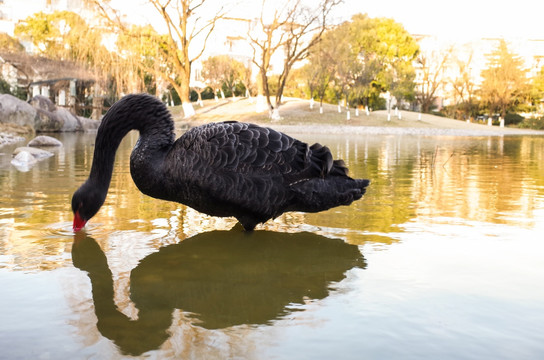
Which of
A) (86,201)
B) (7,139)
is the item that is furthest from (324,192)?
(7,139)

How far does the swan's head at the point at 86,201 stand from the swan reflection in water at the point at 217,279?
0.82ft

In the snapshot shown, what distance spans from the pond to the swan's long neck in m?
0.57

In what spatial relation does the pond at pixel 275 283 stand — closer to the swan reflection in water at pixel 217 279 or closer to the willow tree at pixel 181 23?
the swan reflection in water at pixel 217 279

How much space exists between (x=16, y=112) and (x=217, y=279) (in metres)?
20.3

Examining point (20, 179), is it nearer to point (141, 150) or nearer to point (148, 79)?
point (141, 150)

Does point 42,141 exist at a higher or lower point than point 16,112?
lower

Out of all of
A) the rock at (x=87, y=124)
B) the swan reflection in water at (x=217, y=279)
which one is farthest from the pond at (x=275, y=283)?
the rock at (x=87, y=124)

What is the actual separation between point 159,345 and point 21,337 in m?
0.58

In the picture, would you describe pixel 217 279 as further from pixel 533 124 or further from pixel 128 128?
pixel 533 124

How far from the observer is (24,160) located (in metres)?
9.46

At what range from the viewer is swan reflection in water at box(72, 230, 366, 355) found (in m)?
2.40

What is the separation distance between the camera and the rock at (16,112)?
791 inches

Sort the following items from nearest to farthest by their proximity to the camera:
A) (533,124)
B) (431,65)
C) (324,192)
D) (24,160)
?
1. (324,192)
2. (24,160)
3. (533,124)
4. (431,65)

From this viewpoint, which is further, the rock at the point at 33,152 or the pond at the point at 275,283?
the rock at the point at 33,152
